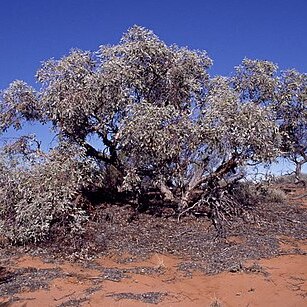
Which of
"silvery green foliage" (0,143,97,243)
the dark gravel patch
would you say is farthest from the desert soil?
"silvery green foliage" (0,143,97,243)

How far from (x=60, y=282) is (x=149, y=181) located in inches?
190

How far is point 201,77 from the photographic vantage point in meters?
12.6

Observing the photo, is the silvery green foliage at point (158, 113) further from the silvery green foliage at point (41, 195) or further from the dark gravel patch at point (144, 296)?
the dark gravel patch at point (144, 296)

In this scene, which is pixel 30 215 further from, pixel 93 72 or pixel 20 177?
pixel 93 72

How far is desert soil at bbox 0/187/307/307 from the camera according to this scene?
7.00m

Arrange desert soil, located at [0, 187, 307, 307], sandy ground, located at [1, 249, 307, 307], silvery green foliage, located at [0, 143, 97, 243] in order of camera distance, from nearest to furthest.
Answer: sandy ground, located at [1, 249, 307, 307] → desert soil, located at [0, 187, 307, 307] → silvery green foliage, located at [0, 143, 97, 243]

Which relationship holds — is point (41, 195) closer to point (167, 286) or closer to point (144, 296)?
point (167, 286)

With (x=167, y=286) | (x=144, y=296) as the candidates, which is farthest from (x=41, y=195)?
(x=144, y=296)

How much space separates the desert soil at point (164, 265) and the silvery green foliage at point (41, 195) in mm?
394

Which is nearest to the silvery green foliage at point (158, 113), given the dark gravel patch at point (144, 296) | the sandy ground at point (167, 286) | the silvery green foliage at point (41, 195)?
the silvery green foliage at point (41, 195)

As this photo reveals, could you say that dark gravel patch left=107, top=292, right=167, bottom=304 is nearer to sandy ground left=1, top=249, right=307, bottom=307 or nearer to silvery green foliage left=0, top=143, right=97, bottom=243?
sandy ground left=1, top=249, right=307, bottom=307

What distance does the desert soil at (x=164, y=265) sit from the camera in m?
7.00

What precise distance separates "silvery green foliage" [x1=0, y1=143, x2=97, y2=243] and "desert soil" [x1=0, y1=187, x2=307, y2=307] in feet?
1.29

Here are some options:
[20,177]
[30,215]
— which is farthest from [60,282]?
[20,177]
